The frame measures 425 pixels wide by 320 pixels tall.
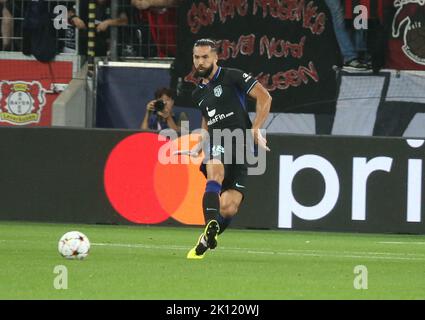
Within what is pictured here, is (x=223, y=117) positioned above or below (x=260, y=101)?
below

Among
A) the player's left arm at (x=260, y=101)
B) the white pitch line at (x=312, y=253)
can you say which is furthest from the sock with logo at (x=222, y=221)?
the player's left arm at (x=260, y=101)

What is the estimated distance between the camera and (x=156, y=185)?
1739 cm

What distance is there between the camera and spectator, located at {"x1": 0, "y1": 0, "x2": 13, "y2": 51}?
19.9 metres

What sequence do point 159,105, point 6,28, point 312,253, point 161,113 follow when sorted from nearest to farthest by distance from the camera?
point 312,253
point 161,113
point 159,105
point 6,28

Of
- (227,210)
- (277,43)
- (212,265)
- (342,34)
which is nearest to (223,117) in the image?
(227,210)

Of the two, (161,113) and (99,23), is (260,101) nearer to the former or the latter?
(161,113)

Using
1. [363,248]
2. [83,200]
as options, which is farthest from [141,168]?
[363,248]

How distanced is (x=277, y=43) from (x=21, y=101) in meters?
4.22

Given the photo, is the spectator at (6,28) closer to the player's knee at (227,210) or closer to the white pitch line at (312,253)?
the white pitch line at (312,253)

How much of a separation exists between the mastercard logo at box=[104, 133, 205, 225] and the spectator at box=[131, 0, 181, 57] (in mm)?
2292

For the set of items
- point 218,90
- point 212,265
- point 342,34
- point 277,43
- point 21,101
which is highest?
point 342,34

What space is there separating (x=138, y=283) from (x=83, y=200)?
730cm

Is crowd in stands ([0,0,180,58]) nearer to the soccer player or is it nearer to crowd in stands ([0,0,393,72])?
crowd in stands ([0,0,393,72])

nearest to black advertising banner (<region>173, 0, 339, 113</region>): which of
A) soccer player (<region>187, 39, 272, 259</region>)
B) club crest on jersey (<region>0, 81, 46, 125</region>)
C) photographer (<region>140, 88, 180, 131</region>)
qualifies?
photographer (<region>140, 88, 180, 131</region>)
